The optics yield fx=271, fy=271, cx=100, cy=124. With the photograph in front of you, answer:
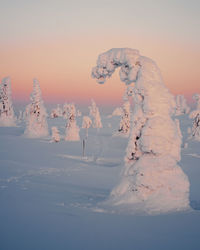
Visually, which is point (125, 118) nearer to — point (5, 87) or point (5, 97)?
point (5, 97)

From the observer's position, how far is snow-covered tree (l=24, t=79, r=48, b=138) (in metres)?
41.1

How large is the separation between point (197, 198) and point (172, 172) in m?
4.93

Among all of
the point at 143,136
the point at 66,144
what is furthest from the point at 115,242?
the point at 66,144

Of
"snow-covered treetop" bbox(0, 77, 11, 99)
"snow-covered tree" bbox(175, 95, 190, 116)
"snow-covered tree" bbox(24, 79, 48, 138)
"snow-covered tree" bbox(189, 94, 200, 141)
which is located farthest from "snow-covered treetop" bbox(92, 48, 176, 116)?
"snow-covered tree" bbox(175, 95, 190, 116)

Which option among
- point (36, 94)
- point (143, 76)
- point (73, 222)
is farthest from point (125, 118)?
point (73, 222)

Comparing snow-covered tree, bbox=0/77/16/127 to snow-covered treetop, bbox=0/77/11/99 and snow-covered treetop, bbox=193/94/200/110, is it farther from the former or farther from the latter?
snow-covered treetop, bbox=193/94/200/110

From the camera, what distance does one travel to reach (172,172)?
10.2 m

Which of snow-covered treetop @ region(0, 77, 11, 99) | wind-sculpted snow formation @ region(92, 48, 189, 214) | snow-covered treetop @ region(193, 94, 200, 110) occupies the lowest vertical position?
wind-sculpted snow formation @ region(92, 48, 189, 214)

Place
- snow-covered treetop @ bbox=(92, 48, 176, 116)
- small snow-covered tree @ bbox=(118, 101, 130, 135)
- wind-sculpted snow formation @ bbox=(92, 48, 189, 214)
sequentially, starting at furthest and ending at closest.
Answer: small snow-covered tree @ bbox=(118, 101, 130, 135), snow-covered treetop @ bbox=(92, 48, 176, 116), wind-sculpted snow formation @ bbox=(92, 48, 189, 214)

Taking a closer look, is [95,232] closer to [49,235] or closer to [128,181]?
[49,235]

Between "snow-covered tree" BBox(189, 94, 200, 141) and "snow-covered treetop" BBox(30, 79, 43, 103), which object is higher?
"snow-covered treetop" BBox(30, 79, 43, 103)

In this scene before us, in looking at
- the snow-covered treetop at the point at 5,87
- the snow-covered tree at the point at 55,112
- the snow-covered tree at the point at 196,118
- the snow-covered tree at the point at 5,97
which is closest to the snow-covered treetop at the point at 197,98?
the snow-covered tree at the point at 196,118

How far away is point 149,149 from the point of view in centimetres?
1051

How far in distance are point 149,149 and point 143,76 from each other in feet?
9.62
